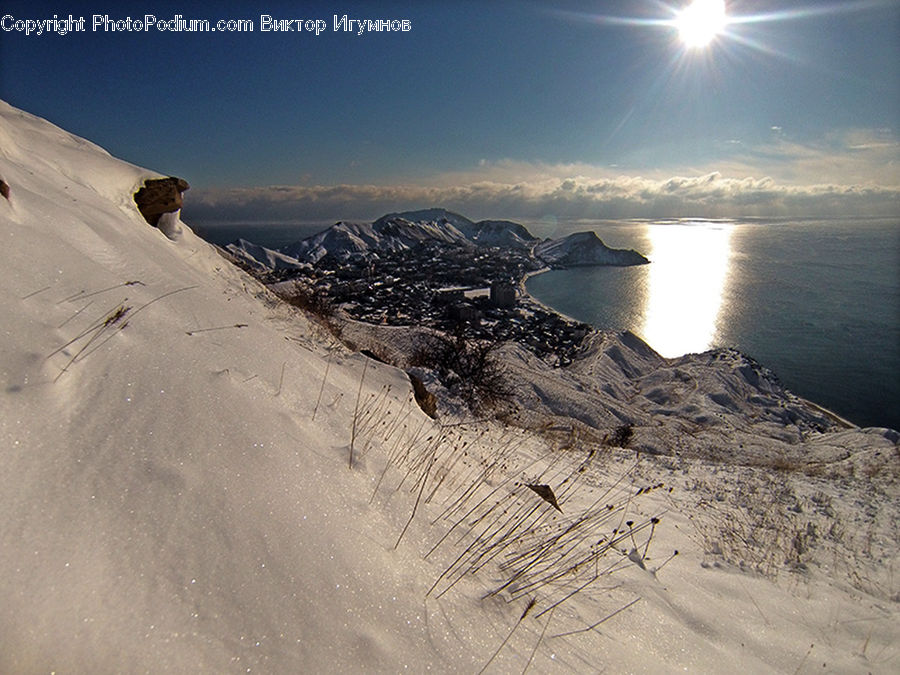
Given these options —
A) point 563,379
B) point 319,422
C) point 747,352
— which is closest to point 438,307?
point 563,379

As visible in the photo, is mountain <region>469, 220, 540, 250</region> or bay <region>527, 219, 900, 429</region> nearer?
bay <region>527, 219, 900, 429</region>

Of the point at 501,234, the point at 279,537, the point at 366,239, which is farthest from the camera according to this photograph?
the point at 501,234

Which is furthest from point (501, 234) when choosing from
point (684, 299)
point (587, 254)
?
point (684, 299)

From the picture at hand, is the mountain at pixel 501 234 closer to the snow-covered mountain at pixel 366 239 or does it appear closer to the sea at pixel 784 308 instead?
the snow-covered mountain at pixel 366 239

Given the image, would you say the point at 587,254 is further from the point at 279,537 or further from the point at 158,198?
the point at 279,537

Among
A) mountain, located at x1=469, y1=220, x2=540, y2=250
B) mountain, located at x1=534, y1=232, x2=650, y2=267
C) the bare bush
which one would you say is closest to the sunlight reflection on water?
mountain, located at x1=534, y1=232, x2=650, y2=267

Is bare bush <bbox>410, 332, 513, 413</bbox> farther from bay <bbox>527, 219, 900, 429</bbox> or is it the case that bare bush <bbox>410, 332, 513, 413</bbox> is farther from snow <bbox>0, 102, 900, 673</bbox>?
bay <bbox>527, 219, 900, 429</bbox>
